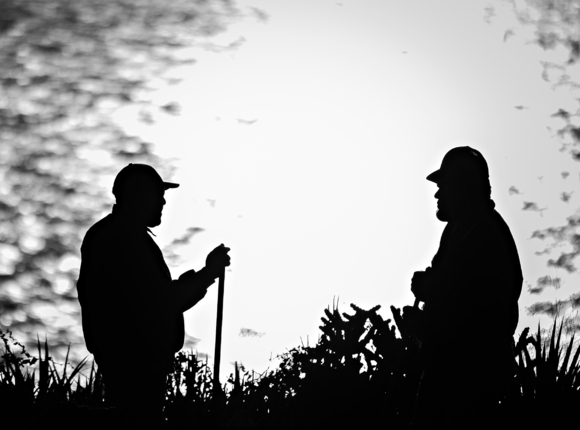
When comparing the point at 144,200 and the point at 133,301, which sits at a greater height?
the point at 144,200

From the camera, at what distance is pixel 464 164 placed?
12.9 ft

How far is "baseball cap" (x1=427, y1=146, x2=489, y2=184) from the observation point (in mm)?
3923

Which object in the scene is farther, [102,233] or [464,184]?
[102,233]

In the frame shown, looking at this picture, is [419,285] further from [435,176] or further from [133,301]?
[133,301]

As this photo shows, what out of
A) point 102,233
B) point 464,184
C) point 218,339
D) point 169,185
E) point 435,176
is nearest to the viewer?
point 464,184

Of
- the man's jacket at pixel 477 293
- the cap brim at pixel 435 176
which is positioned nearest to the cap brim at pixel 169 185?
the cap brim at pixel 435 176

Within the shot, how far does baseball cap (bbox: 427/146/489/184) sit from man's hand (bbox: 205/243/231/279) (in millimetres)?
1401

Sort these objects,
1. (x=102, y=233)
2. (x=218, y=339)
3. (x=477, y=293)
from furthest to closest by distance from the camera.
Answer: (x=218, y=339)
(x=102, y=233)
(x=477, y=293)

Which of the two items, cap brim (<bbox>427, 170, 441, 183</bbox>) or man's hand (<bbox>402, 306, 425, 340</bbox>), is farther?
cap brim (<bbox>427, 170, 441, 183</bbox>)

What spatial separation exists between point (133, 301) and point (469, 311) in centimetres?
187

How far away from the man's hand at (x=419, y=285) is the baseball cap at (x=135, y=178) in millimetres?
1617

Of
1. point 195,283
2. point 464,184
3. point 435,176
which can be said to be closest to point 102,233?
point 195,283

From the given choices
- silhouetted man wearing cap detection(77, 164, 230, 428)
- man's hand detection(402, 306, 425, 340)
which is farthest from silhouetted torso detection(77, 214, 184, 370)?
man's hand detection(402, 306, 425, 340)

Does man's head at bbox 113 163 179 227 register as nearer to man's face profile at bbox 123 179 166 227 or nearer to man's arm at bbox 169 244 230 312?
man's face profile at bbox 123 179 166 227
